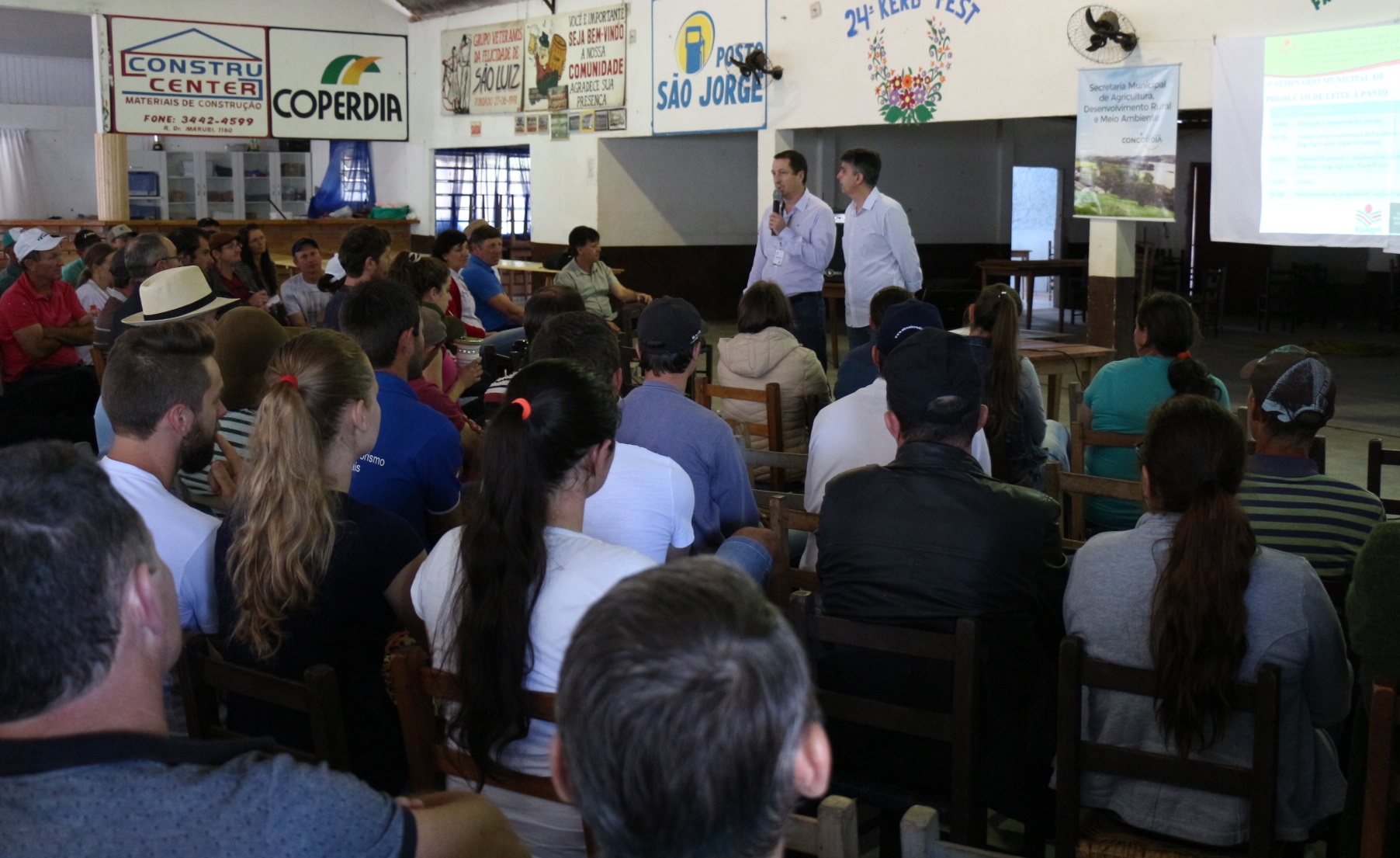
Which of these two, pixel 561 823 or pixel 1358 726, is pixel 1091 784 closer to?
pixel 1358 726

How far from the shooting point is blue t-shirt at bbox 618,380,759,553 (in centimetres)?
296

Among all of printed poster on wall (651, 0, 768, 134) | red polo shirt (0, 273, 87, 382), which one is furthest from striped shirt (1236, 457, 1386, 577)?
printed poster on wall (651, 0, 768, 134)

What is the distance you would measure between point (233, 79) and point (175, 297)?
8.81 meters

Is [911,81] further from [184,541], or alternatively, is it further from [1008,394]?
[184,541]

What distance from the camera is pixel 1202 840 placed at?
6.69ft

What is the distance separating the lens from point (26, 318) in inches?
234

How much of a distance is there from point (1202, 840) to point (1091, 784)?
0.19m

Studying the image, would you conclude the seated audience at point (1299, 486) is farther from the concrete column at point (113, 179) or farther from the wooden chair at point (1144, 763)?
the concrete column at point (113, 179)

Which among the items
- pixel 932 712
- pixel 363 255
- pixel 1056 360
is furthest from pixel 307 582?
pixel 1056 360

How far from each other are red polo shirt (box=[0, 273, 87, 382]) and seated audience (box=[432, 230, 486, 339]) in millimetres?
1804

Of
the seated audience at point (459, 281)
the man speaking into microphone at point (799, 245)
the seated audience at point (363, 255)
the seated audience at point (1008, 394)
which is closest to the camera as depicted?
the seated audience at point (1008, 394)

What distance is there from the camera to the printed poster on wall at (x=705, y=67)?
33.6 ft

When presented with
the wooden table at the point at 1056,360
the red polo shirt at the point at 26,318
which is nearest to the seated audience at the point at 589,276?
the wooden table at the point at 1056,360

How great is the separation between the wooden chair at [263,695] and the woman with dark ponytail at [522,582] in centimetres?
18
